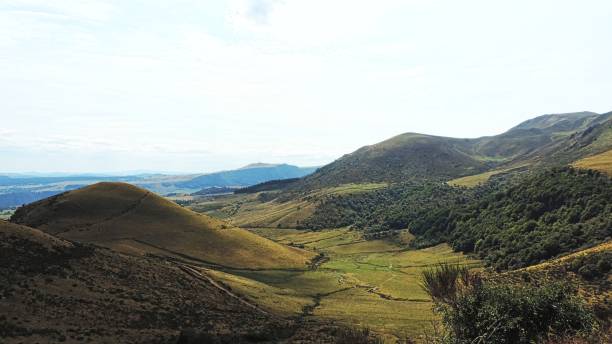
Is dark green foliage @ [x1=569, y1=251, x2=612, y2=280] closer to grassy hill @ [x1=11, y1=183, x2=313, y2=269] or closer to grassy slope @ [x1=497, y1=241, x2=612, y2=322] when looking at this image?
grassy slope @ [x1=497, y1=241, x2=612, y2=322]

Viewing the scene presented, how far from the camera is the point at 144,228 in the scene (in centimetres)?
14600

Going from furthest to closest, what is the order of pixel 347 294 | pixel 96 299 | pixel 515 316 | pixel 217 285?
pixel 347 294
pixel 217 285
pixel 96 299
pixel 515 316

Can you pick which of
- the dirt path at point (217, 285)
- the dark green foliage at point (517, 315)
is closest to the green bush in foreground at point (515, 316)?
the dark green foliage at point (517, 315)

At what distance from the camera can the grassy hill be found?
134m

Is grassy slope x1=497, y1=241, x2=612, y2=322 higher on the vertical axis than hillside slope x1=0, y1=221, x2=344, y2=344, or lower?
lower

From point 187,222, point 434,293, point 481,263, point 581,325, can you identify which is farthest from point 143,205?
point 581,325

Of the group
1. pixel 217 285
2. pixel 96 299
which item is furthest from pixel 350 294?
pixel 96 299

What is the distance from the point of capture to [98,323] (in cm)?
5891

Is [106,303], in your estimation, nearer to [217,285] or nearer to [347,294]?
[217,285]

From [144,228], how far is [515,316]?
12302 cm

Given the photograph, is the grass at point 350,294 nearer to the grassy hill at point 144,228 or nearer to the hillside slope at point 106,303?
the hillside slope at point 106,303

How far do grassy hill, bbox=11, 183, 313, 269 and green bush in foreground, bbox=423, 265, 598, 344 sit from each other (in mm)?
90943

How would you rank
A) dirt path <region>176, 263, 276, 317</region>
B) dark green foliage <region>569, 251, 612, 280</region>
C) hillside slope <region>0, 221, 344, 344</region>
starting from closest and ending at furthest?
hillside slope <region>0, 221, 344, 344</region>
dirt path <region>176, 263, 276, 317</region>
dark green foliage <region>569, 251, 612, 280</region>

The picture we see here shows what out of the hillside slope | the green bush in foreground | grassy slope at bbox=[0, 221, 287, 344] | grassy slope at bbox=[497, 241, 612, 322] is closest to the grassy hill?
grassy slope at bbox=[0, 221, 287, 344]
